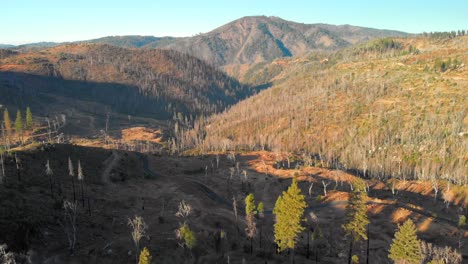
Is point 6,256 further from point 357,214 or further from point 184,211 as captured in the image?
point 357,214

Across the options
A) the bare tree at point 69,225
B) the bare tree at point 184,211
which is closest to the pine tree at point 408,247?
the bare tree at point 184,211

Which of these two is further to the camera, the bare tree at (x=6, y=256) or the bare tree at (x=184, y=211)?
the bare tree at (x=184, y=211)

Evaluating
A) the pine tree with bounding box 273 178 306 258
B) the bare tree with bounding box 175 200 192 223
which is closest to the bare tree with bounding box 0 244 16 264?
the bare tree with bounding box 175 200 192 223

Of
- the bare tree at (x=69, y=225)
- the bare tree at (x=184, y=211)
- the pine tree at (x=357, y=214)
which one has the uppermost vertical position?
the pine tree at (x=357, y=214)

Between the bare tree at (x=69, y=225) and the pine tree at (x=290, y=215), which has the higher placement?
the pine tree at (x=290, y=215)

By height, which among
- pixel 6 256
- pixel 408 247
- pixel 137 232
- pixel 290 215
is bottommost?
pixel 408 247

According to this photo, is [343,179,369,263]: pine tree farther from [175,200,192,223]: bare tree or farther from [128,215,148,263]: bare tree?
[128,215,148,263]: bare tree

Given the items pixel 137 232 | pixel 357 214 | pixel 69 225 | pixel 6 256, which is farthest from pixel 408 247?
pixel 69 225

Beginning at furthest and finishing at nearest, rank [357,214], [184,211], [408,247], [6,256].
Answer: [184,211] → [357,214] → [408,247] → [6,256]

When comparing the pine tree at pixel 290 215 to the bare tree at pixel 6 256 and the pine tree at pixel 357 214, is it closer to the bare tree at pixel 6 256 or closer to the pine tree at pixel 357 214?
the pine tree at pixel 357 214

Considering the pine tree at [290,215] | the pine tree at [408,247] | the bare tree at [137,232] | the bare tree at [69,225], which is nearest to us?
the bare tree at [137,232]

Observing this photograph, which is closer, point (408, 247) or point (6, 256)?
point (6, 256)

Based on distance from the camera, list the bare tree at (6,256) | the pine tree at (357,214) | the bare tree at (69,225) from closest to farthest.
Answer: the bare tree at (6,256)
the pine tree at (357,214)
the bare tree at (69,225)
